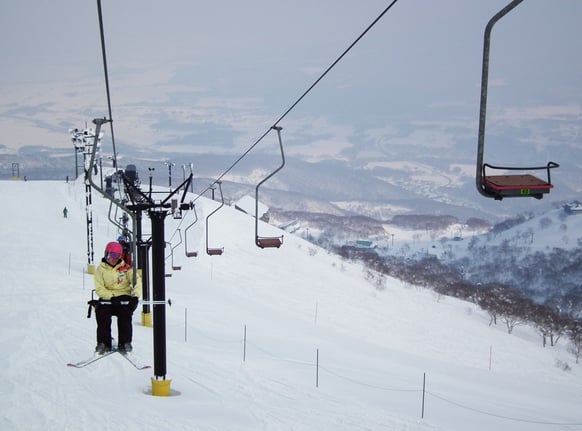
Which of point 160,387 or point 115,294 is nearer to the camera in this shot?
point 115,294

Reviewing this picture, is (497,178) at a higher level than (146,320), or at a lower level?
higher

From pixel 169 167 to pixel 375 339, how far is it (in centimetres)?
2003

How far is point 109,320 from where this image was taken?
30.8 ft

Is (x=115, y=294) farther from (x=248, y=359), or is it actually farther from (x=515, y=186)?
(x=248, y=359)

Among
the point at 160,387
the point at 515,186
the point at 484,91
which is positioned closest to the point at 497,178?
the point at 515,186

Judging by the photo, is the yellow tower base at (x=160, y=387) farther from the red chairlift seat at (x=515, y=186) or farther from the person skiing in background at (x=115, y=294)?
the red chairlift seat at (x=515, y=186)

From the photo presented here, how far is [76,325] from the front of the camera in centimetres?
1688

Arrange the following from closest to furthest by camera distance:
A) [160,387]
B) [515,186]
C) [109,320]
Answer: [515,186], [109,320], [160,387]

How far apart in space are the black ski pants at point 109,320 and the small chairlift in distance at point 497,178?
19.0 feet

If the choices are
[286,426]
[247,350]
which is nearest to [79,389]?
[286,426]

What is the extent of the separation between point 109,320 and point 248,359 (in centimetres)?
825

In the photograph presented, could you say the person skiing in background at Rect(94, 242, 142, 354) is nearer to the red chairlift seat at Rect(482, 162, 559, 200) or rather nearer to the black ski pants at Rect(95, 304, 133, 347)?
the black ski pants at Rect(95, 304, 133, 347)

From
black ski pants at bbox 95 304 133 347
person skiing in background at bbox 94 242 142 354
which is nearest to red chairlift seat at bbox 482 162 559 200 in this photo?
person skiing in background at bbox 94 242 142 354

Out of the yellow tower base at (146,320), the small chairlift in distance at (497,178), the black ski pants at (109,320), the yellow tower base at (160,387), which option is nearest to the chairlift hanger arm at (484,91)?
Answer: the small chairlift in distance at (497,178)
